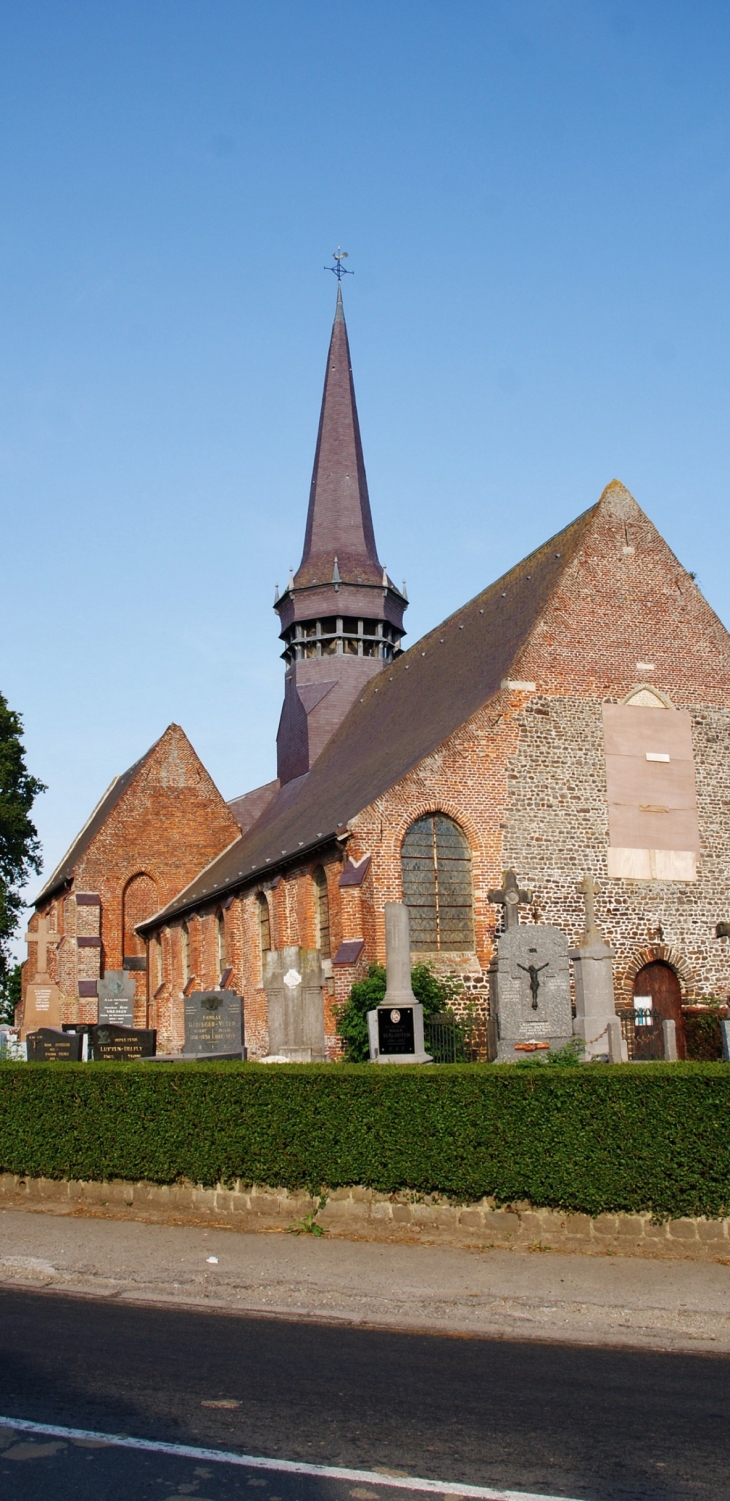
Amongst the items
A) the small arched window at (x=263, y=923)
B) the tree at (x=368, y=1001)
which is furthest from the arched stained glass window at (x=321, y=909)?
the tree at (x=368, y=1001)

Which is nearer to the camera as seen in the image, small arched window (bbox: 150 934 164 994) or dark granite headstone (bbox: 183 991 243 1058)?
dark granite headstone (bbox: 183 991 243 1058)

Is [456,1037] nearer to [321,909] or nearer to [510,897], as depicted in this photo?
[510,897]

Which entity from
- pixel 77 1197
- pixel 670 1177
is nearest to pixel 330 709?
pixel 77 1197

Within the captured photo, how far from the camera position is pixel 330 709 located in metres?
32.2

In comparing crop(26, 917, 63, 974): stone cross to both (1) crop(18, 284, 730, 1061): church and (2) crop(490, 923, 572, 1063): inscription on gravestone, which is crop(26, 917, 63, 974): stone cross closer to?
(1) crop(18, 284, 730, 1061): church

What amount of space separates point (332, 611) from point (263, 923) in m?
→ 10.3

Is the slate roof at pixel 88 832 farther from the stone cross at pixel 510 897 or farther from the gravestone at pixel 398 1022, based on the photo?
the gravestone at pixel 398 1022

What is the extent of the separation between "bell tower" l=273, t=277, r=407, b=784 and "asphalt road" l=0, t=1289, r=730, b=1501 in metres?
24.8

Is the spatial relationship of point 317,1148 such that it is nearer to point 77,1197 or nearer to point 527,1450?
point 77,1197

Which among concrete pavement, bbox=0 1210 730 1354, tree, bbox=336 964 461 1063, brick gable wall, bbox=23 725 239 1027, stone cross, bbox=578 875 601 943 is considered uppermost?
brick gable wall, bbox=23 725 239 1027

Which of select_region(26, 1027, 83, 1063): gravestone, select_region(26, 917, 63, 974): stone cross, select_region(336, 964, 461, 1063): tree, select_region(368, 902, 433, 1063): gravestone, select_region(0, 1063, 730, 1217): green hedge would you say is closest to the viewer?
select_region(0, 1063, 730, 1217): green hedge

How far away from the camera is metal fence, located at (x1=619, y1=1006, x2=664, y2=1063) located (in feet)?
68.7

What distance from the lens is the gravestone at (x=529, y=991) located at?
16547 mm

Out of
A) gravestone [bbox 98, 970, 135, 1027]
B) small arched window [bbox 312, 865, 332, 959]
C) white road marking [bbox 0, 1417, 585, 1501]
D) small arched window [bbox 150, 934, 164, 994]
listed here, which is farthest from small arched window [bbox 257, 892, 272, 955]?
white road marking [bbox 0, 1417, 585, 1501]
